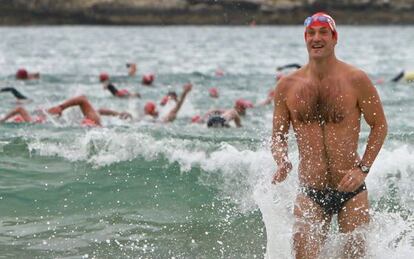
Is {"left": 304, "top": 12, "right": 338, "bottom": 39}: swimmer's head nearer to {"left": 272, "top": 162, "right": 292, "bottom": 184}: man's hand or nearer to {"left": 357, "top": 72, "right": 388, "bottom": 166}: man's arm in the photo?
{"left": 357, "top": 72, "right": 388, "bottom": 166}: man's arm

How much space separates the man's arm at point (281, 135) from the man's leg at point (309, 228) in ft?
1.07

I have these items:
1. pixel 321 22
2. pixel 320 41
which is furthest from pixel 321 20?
pixel 320 41

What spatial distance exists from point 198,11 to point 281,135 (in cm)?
9404

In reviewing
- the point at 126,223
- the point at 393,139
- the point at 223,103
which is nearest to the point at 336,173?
the point at 126,223

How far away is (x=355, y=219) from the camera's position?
6406 mm

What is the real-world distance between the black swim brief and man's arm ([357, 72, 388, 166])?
267 mm

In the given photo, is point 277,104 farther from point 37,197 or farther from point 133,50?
point 133,50

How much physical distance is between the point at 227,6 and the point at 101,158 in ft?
318

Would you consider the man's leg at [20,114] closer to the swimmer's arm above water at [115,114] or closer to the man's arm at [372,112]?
the swimmer's arm above water at [115,114]

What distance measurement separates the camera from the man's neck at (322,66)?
6344 millimetres

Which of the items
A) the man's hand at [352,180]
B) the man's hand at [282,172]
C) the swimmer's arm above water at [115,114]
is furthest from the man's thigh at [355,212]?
the swimmer's arm above water at [115,114]

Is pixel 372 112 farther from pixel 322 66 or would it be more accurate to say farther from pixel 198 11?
pixel 198 11

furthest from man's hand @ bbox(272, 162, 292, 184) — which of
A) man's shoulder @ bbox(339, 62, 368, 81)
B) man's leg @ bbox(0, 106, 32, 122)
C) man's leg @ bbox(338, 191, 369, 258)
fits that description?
man's leg @ bbox(0, 106, 32, 122)

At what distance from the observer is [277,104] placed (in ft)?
21.4
